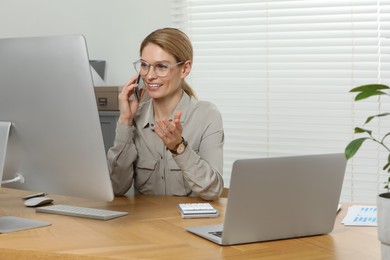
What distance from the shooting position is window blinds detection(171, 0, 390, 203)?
3.79m

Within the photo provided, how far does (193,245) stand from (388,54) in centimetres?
231

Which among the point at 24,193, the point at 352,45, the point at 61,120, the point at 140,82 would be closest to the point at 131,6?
the point at 352,45

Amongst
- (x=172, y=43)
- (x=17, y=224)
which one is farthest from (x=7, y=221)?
(x=172, y=43)

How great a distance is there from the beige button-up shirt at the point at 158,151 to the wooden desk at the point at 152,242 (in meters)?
0.46

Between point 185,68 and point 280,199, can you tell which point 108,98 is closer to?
point 185,68

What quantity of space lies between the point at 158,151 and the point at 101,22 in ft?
6.74

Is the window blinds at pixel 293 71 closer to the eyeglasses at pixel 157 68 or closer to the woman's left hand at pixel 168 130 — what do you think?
the eyeglasses at pixel 157 68

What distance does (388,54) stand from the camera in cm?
372

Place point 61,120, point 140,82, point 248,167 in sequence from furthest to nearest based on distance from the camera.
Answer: point 140,82, point 61,120, point 248,167

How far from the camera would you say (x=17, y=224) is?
2.01m

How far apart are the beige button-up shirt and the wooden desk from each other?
462 mm

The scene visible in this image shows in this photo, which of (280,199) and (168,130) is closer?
(280,199)

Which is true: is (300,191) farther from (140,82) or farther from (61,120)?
(140,82)

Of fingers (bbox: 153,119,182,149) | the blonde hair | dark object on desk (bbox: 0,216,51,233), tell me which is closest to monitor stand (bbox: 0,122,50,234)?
dark object on desk (bbox: 0,216,51,233)
